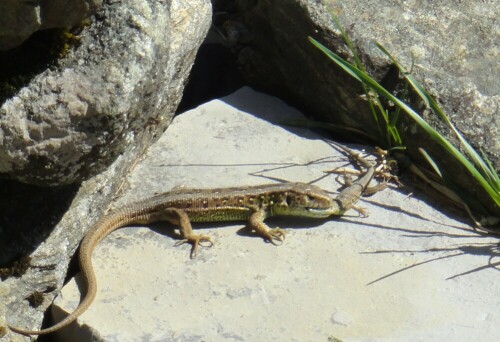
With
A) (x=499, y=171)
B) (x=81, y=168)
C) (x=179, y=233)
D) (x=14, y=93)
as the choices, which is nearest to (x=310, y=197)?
(x=179, y=233)

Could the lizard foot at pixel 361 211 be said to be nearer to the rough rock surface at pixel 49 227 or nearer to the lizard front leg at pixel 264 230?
the lizard front leg at pixel 264 230

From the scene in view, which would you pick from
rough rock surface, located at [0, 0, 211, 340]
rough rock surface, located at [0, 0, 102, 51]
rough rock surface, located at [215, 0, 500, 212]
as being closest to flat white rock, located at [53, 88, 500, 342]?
rough rock surface, located at [0, 0, 211, 340]

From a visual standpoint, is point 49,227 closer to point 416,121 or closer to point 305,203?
point 305,203

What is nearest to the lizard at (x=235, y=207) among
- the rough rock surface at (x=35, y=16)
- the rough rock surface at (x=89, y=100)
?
the rough rock surface at (x=89, y=100)

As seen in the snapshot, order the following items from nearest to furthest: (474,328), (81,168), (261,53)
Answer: (81,168) < (474,328) < (261,53)

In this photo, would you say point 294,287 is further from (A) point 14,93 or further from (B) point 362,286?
(A) point 14,93

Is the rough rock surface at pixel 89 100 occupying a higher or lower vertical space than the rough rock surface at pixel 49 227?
higher

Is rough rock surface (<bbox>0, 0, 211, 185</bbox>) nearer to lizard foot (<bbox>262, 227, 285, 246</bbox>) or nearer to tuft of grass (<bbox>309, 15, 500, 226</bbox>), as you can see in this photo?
lizard foot (<bbox>262, 227, 285, 246</bbox>)

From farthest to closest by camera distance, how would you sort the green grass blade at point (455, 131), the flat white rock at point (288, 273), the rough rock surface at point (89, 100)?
the green grass blade at point (455, 131) < the flat white rock at point (288, 273) < the rough rock surface at point (89, 100)
